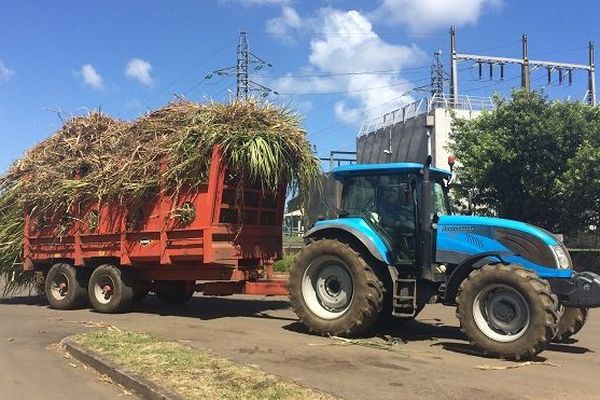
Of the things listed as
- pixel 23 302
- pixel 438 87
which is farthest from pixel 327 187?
pixel 438 87

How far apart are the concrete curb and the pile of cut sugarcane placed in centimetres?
349

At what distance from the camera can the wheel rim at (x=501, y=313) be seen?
7.93 metres

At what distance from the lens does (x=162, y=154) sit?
11289 millimetres

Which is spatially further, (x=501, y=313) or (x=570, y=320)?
(x=570, y=320)

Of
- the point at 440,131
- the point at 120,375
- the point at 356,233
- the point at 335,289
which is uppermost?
the point at 440,131

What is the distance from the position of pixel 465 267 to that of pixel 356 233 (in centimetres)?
165

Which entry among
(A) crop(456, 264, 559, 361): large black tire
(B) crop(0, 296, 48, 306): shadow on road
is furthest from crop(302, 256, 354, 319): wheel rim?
(B) crop(0, 296, 48, 306): shadow on road

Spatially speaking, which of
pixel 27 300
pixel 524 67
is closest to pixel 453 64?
pixel 524 67

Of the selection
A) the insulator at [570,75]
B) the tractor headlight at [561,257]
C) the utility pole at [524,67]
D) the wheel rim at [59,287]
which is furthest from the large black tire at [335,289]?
the insulator at [570,75]

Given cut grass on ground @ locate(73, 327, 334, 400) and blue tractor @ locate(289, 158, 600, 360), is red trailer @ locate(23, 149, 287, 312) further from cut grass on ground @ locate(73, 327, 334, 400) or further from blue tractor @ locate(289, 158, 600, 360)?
cut grass on ground @ locate(73, 327, 334, 400)

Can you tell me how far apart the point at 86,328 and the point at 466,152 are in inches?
561

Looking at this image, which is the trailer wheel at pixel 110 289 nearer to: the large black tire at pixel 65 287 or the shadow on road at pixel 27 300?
the large black tire at pixel 65 287

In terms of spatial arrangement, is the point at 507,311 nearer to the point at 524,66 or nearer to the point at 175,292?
the point at 175,292

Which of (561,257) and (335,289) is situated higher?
(561,257)
